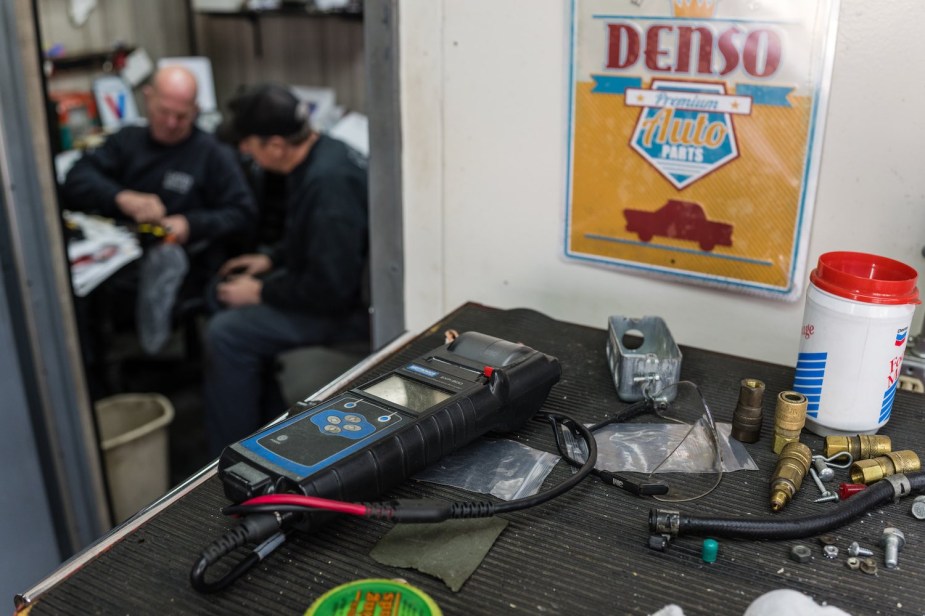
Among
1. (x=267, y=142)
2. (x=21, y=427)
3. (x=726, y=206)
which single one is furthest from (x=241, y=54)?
(x=726, y=206)

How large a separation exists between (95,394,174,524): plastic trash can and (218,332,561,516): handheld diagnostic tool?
1.16m

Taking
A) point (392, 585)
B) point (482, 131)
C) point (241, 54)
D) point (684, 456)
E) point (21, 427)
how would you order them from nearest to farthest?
1. point (392, 585)
2. point (684, 456)
3. point (482, 131)
4. point (21, 427)
5. point (241, 54)

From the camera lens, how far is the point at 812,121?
2.85 ft

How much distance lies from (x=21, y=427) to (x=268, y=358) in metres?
0.77

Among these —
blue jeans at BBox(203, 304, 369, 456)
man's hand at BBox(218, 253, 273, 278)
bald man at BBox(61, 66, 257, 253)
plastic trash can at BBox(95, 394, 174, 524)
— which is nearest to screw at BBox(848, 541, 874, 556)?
plastic trash can at BBox(95, 394, 174, 524)

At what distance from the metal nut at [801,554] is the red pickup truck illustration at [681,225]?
0.47m

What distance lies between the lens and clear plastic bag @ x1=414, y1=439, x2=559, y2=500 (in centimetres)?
65

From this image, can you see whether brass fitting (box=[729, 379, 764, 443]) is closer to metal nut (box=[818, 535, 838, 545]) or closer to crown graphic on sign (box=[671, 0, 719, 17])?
metal nut (box=[818, 535, 838, 545])

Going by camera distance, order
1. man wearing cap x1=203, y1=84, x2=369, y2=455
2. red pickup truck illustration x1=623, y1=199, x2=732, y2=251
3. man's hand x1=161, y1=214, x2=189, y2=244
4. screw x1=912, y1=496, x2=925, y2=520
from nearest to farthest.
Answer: screw x1=912, y1=496, x2=925, y2=520 < red pickup truck illustration x1=623, y1=199, x2=732, y2=251 < man wearing cap x1=203, y1=84, x2=369, y2=455 < man's hand x1=161, y1=214, x2=189, y2=244

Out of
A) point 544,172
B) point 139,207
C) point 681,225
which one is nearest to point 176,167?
point 139,207

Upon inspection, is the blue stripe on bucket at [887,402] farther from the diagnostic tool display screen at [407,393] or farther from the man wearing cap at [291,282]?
the man wearing cap at [291,282]

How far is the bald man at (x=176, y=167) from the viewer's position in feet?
8.18

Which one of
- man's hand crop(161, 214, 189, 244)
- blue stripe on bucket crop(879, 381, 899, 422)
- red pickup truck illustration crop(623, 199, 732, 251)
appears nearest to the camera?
blue stripe on bucket crop(879, 381, 899, 422)

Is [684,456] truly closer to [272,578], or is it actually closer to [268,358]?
[272,578]
